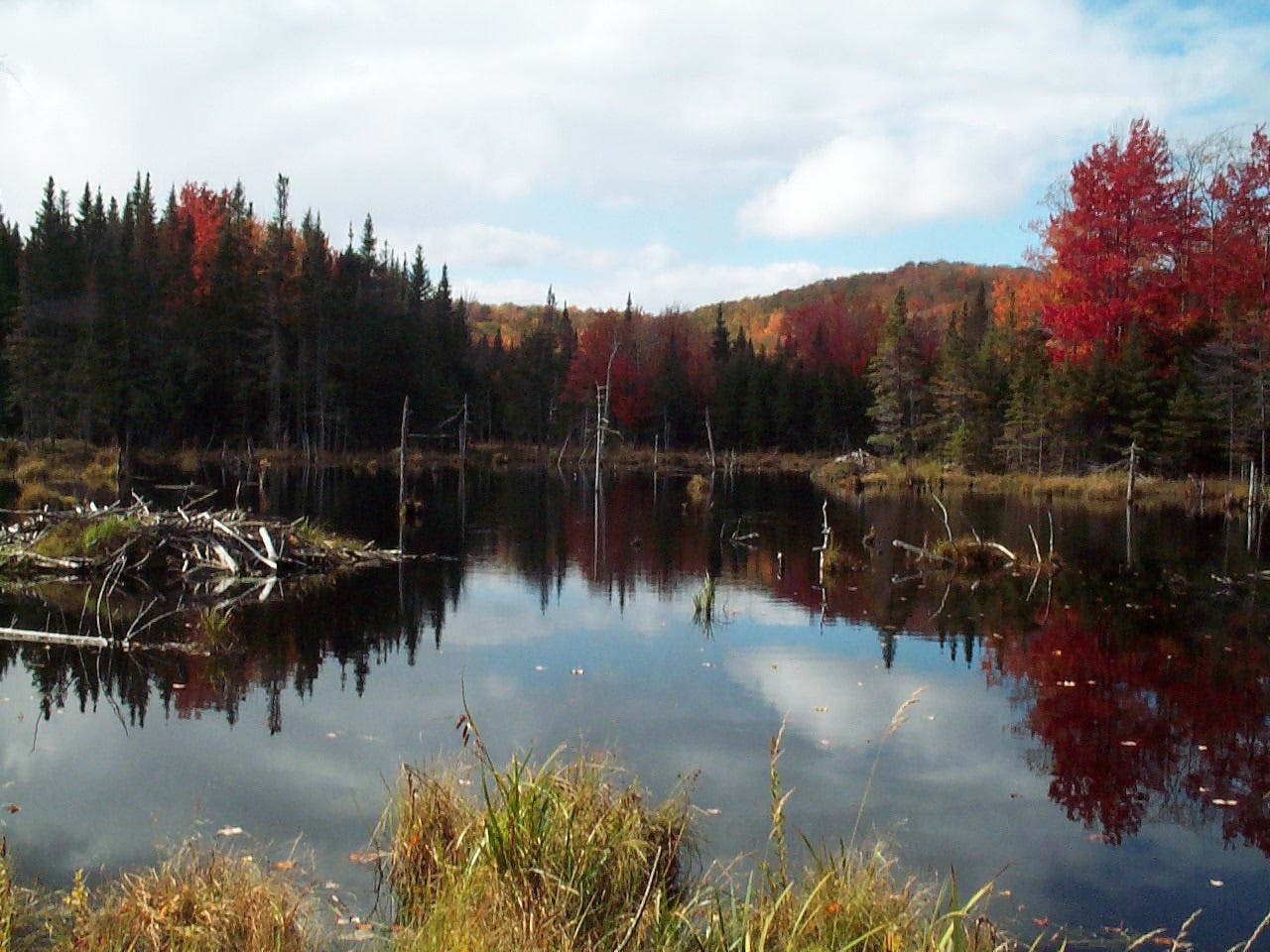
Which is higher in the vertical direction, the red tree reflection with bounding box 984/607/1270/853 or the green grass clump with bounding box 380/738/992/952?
the green grass clump with bounding box 380/738/992/952

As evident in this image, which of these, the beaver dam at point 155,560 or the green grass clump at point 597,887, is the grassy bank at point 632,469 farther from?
the green grass clump at point 597,887

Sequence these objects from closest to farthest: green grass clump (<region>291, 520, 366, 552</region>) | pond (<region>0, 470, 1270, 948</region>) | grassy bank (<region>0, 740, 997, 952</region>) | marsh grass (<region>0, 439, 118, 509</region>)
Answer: grassy bank (<region>0, 740, 997, 952</region>), pond (<region>0, 470, 1270, 948</region>), green grass clump (<region>291, 520, 366, 552</region>), marsh grass (<region>0, 439, 118, 509</region>)

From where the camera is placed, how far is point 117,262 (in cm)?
5850

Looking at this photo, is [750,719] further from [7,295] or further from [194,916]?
[7,295]

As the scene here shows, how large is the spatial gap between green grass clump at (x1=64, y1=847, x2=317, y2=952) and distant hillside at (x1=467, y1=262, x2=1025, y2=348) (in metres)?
102

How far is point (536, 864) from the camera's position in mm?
5707

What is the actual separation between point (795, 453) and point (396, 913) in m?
66.6

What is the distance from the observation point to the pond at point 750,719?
7.38 meters

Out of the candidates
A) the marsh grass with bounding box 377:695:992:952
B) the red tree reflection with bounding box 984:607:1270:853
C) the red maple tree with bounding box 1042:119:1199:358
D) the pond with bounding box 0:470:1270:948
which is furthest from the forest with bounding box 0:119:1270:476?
the marsh grass with bounding box 377:695:992:952

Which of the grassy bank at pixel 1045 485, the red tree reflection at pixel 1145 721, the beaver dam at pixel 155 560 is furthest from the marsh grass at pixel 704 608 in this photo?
the grassy bank at pixel 1045 485

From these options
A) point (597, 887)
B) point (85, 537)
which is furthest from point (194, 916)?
point (85, 537)

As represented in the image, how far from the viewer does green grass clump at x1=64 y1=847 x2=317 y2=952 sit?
Answer: 5.04m

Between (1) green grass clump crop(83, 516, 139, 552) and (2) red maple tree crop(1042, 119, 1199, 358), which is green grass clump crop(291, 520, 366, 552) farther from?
(2) red maple tree crop(1042, 119, 1199, 358)

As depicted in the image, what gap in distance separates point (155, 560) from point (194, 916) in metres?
14.4
